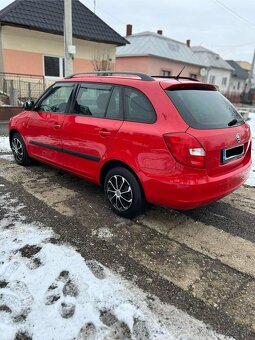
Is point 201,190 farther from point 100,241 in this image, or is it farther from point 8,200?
point 8,200

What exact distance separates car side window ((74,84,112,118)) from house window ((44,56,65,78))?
12.1m

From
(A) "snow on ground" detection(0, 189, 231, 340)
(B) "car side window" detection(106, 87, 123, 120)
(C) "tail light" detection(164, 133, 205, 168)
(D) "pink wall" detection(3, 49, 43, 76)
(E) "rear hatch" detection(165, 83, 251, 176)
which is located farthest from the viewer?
(D) "pink wall" detection(3, 49, 43, 76)

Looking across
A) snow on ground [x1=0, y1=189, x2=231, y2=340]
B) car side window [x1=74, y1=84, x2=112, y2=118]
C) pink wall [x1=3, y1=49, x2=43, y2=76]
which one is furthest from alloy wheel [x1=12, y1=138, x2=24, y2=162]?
pink wall [x1=3, y1=49, x2=43, y2=76]

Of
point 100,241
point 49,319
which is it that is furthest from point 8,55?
point 49,319

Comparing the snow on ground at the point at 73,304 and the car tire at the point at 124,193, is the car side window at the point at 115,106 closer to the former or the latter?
the car tire at the point at 124,193

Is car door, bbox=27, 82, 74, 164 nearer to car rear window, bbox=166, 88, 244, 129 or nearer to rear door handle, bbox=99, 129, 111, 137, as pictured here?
rear door handle, bbox=99, 129, 111, 137

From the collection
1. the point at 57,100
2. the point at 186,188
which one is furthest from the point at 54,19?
the point at 186,188

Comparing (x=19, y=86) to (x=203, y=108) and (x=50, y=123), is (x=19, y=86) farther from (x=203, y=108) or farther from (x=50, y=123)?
(x=203, y=108)

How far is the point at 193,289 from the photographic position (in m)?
2.58

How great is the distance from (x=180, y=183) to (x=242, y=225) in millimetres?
1266

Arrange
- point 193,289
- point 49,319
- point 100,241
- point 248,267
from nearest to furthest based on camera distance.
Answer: point 49,319, point 193,289, point 248,267, point 100,241

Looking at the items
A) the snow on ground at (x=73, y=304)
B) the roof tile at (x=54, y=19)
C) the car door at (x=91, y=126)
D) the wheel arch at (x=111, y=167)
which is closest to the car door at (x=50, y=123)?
the car door at (x=91, y=126)

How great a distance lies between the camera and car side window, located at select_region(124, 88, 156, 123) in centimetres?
332

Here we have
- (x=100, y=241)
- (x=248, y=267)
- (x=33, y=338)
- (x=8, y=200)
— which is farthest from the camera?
(x=8, y=200)
